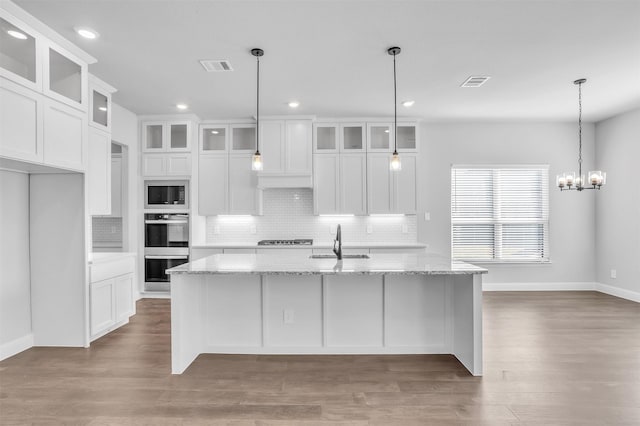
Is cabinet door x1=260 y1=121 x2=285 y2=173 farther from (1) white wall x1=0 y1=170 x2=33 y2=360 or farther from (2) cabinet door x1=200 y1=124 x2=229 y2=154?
(1) white wall x1=0 y1=170 x2=33 y2=360

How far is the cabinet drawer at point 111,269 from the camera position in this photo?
12.6ft

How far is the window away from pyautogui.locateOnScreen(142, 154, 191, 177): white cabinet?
14.1 feet

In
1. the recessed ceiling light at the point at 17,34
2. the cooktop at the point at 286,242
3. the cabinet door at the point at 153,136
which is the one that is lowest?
the cooktop at the point at 286,242

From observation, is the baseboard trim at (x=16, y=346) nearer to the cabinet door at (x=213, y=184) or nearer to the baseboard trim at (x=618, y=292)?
the cabinet door at (x=213, y=184)

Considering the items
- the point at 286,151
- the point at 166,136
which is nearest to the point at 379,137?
the point at 286,151

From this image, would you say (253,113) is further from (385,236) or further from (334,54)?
(385,236)

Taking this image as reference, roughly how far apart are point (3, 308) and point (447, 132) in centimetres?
615

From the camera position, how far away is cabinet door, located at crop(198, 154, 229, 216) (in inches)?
228

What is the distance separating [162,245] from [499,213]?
5.46 metres

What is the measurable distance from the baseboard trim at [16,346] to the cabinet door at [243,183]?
3.03 metres

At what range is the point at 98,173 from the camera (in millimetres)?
3986

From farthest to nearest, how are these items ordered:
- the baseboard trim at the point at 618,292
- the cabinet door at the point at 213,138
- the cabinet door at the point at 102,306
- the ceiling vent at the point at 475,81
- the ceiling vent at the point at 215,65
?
the cabinet door at the point at 213,138
the baseboard trim at the point at 618,292
the ceiling vent at the point at 475,81
the cabinet door at the point at 102,306
the ceiling vent at the point at 215,65

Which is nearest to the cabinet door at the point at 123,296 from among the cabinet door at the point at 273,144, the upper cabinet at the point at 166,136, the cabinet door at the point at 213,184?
the cabinet door at the point at 213,184

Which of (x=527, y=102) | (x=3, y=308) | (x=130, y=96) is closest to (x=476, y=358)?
(x=527, y=102)
